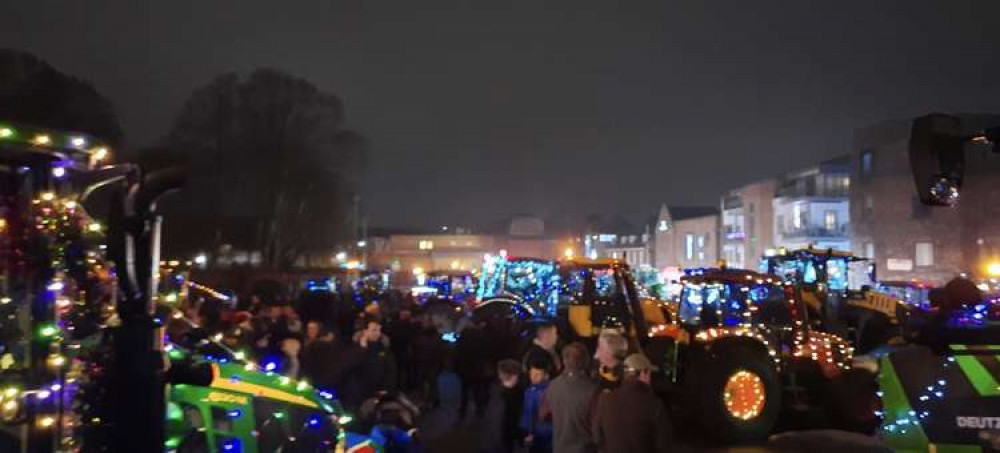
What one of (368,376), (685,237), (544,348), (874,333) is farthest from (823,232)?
(368,376)

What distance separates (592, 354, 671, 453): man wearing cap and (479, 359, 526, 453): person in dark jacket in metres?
2.16

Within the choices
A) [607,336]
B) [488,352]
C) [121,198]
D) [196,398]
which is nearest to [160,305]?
[196,398]

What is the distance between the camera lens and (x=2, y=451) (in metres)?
4.38

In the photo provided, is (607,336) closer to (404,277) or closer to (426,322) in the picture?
(426,322)

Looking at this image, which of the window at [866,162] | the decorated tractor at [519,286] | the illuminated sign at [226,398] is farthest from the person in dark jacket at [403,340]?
the window at [866,162]

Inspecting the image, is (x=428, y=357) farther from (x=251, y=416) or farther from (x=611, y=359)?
(x=611, y=359)

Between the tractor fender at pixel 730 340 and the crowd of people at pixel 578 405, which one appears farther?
the tractor fender at pixel 730 340

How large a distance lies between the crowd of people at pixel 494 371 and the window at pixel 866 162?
44970 millimetres

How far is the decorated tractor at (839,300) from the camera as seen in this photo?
19.5m

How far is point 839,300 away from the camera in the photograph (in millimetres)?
21453

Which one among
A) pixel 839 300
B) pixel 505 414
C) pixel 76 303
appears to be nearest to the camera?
pixel 76 303

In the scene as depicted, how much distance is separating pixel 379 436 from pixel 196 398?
4.26 feet

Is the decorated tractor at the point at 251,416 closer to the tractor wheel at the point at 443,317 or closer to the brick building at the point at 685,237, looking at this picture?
the tractor wheel at the point at 443,317

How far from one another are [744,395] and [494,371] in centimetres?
345
